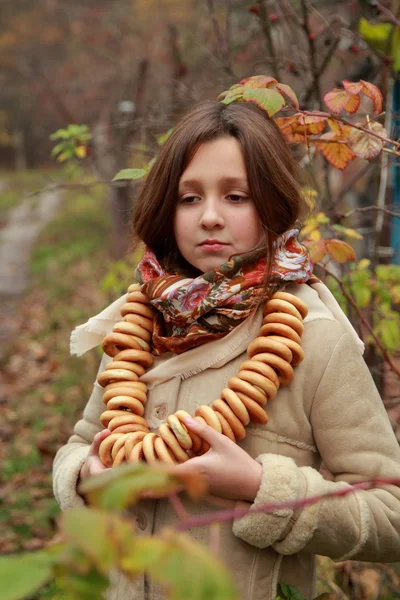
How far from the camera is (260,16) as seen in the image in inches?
133

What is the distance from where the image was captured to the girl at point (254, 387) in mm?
1525

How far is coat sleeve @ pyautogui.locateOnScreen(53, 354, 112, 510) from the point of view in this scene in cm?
185

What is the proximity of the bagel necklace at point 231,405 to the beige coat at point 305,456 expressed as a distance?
6cm

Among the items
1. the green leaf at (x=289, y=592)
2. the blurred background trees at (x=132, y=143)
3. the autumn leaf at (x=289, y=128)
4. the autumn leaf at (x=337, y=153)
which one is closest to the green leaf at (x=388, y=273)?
the blurred background trees at (x=132, y=143)

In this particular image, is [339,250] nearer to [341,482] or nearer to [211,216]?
[211,216]

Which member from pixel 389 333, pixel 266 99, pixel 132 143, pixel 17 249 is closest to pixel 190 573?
pixel 266 99

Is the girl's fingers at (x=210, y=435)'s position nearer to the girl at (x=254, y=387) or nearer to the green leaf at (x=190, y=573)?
the girl at (x=254, y=387)

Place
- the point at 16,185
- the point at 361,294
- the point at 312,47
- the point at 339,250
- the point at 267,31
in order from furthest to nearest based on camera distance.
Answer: the point at 16,185
the point at 267,31
the point at 312,47
the point at 361,294
the point at 339,250

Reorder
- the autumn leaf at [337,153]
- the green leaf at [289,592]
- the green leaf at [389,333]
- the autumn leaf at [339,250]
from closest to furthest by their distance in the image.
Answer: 1. the green leaf at [289,592]
2. the autumn leaf at [337,153]
3. the autumn leaf at [339,250]
4. the green leaf at [389,333]

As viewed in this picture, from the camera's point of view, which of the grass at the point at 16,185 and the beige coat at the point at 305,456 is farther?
the grass at the point at 16,185

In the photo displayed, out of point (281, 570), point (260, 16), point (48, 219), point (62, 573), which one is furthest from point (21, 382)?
point (48, 219)

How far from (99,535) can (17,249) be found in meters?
14.0

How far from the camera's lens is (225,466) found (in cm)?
148

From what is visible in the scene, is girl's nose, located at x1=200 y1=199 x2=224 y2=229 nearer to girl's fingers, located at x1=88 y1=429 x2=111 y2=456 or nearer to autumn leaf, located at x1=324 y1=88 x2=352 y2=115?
autumn leaf, located at x1=324 y1=88 x2=352 y2=115
